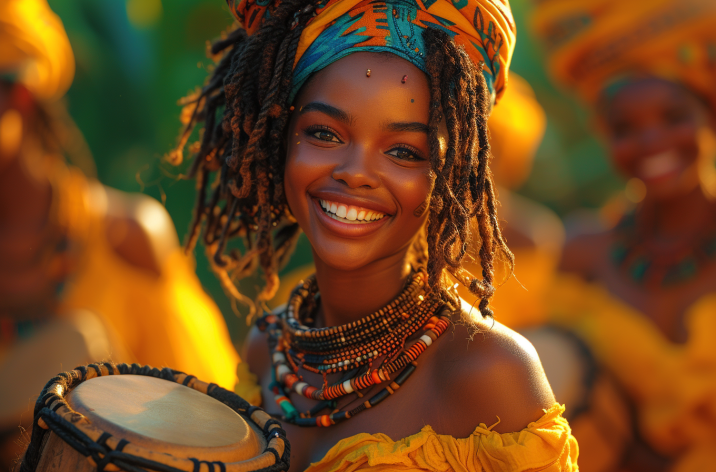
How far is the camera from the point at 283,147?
7.70 feet

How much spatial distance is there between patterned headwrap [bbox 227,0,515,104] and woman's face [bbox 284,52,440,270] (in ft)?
0.12

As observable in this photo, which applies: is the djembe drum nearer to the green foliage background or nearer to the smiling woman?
the smiling woman

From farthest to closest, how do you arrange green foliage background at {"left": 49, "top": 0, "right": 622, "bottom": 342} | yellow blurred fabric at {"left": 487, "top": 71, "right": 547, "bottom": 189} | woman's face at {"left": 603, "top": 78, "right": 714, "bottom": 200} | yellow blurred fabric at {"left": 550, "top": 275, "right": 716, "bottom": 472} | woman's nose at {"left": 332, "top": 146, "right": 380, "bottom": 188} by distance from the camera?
1. green foliage background at {"left": 49, "top": 0, "right": 622, "bottom": 342}
2. yellow blurred fabric at {"left": 487, "top": 71, "right": 547, "bottom": 189}
3. woman's face at {"left": 603, "top": 78, "right": 714, "bottom": 200}
4. yellow blurred fabric at {"left": 550, "top": 275, "right": 716, "bottom": 472}
5. woman's nose at {"left": 332, "top": 146, "right": 380, "bottom": 188}

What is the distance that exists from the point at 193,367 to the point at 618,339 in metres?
2.53

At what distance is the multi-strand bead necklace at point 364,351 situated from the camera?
2115 millimetres

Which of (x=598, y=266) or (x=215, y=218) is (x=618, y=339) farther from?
(x=215, y=218)

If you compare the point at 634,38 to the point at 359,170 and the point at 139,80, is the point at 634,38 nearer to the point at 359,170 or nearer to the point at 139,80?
the point at 359,170

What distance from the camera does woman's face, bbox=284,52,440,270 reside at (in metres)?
2.05

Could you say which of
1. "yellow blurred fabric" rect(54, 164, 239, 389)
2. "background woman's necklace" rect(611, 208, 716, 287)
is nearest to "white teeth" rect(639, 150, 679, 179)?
"background woman's necklace" rect(611, 208, 716, 287)

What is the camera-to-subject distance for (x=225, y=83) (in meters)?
2.31

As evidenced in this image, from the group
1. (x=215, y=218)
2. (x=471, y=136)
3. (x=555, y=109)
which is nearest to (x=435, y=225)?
(x=471, y=136)

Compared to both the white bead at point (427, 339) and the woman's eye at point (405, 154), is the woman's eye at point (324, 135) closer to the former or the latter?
the woman's eye at point (405, 154)

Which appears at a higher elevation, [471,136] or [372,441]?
[471,136]

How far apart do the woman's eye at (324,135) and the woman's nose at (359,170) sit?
0.27 feet
